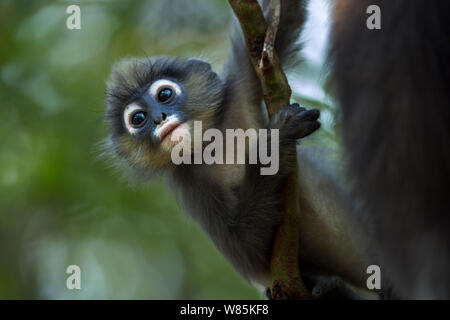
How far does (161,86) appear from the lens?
17.5ft

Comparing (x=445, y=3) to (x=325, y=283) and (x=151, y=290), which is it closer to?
(x=325, y=283)

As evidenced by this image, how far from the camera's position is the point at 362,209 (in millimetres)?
3303

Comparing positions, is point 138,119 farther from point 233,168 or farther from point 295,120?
point 295,120

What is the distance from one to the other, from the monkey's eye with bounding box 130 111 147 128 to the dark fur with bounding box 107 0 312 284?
17 cm

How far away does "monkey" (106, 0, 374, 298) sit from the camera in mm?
4875

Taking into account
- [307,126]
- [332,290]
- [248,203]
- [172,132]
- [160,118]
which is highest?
[160,118]

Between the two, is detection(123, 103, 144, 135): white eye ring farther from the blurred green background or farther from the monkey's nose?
the blurred green background

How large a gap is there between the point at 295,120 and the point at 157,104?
1.42m

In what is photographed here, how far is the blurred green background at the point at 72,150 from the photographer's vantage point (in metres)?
7.47

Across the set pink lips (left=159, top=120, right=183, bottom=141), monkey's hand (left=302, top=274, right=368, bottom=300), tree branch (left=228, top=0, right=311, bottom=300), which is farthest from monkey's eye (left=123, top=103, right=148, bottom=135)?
monkey's hand (left=302, top=274, right=368, bottom=300)

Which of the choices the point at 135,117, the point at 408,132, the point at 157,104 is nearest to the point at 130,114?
the point at 135,117

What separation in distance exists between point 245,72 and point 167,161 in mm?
981

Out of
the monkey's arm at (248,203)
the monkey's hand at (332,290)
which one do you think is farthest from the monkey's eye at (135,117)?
the monkey's hand at (332,290)

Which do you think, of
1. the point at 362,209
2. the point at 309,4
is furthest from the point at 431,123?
the point at 309,4
